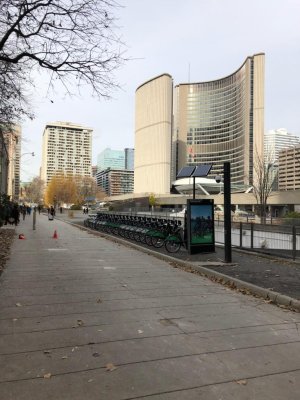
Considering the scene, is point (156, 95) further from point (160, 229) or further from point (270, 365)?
point (270, 365)

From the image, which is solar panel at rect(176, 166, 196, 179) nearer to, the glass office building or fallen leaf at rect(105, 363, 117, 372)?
fallen leaf at rect(105, 363, 117, 372)

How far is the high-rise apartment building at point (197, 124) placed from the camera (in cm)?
14275

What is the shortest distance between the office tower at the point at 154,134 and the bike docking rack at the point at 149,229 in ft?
457

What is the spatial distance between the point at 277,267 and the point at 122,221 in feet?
42.5

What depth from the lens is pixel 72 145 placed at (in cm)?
9644

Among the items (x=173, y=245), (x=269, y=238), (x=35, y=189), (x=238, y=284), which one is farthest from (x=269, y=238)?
(x=35, y=189)

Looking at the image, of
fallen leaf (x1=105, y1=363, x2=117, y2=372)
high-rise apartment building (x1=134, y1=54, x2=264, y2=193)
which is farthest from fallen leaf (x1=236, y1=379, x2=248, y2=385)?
high-rise apartment building (x1=134, y1=54, x2=264, y2=193)

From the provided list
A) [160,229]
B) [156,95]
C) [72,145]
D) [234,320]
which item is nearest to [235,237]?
[160,229]

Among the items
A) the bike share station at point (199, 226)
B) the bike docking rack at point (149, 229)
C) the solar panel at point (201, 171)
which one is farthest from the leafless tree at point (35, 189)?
the bike share station at point (199, 226)

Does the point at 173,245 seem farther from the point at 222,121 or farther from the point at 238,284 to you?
the point at 222,121

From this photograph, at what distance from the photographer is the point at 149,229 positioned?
1819 centimetres

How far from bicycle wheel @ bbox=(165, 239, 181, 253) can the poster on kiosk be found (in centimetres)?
122

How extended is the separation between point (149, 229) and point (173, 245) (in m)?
2.91

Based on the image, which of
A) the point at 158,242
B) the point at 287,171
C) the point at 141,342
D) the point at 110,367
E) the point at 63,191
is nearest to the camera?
the point at 110,367
